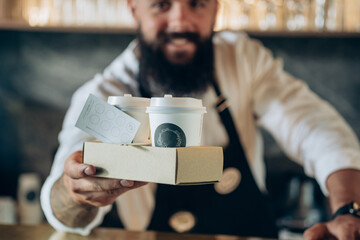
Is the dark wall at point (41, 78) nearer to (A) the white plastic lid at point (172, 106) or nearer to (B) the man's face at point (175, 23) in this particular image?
(B) the man's face at point (175, 23)

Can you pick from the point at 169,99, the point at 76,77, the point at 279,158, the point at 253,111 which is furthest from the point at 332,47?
the point at 169,99

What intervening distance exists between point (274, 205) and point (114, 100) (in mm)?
1485

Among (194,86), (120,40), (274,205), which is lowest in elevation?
(274,205)

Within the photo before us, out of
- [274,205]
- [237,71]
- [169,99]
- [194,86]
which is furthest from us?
[274,205]

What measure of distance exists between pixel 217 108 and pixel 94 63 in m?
0.97

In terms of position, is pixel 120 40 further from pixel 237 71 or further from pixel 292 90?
pixel 292 90

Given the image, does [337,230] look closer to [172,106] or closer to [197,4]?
[172,106]

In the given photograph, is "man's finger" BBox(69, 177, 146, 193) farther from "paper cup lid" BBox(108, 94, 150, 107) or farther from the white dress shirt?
the white dress shirt

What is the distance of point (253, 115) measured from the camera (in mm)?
1608

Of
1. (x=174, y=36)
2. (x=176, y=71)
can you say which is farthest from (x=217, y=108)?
(x=174, y=36)

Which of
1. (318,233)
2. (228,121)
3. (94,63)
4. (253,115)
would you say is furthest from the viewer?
(94,63)

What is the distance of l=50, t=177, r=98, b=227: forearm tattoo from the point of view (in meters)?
0.89

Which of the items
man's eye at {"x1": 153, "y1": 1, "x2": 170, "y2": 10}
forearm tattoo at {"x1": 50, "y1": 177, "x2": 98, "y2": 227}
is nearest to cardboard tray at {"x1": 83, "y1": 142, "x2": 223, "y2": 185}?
forearm tattoo at {"x1": 50, "y1": 177, "x2": 98, "y2": 227}

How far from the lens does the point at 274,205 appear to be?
2020mm
